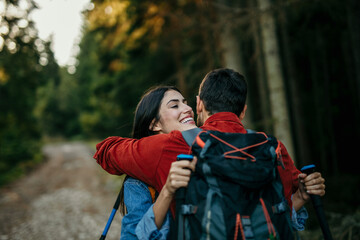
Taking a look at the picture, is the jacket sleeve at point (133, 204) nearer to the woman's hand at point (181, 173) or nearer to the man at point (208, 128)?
the man at point (208, 128)

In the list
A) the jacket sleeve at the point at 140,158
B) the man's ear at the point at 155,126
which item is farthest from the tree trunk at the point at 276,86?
the jacket sleeve at the point at 140,158

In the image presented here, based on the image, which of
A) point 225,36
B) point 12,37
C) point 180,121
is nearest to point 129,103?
point 225,36

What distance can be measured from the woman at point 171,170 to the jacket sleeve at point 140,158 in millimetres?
178

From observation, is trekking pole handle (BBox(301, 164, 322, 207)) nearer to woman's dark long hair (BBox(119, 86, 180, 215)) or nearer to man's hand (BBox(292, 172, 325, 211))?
man's hand (BBox(292, 172, 325, 211))

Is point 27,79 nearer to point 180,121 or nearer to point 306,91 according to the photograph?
point 180,121

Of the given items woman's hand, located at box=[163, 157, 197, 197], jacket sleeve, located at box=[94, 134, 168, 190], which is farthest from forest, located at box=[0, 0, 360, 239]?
woman's hand, located at box=[163, 157, 197, 197]

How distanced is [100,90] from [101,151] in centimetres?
1492

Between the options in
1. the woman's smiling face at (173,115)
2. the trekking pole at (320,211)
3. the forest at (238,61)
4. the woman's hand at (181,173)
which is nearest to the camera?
the woman's hand at (181,173)

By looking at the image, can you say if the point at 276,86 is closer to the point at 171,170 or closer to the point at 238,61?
the point at 238,61

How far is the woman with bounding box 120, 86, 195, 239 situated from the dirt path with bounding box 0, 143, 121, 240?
15.2 ft

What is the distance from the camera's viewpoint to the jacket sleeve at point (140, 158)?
1.86 metres

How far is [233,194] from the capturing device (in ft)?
4.92

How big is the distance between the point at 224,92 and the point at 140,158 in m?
0.70

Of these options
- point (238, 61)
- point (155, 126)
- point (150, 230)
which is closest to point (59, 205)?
point (238, 61)
